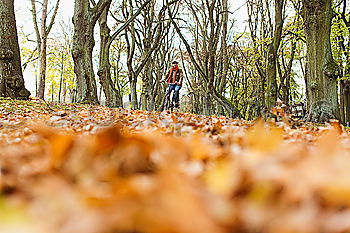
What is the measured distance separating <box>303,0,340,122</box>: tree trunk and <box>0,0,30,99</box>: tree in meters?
9.33

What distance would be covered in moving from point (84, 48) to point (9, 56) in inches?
104

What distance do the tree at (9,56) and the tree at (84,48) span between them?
2030mm

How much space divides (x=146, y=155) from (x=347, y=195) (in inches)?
18.2

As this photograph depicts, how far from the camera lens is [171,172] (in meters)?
0.49

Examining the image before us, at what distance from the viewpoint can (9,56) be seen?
9398mm

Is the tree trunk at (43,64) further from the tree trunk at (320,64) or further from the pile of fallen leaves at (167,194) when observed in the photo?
the pile of fallen leaves at (167,194)

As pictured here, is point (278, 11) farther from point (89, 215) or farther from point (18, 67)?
point (89, 215)

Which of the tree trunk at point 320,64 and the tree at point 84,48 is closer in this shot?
the tree trunk at point 320,64

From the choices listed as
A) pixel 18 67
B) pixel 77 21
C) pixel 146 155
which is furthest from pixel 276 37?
pixel 146 155

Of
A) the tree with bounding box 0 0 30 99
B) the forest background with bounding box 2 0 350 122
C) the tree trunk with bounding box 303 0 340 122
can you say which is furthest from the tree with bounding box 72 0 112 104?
the tree trunk with bounding box 303 0 340 122

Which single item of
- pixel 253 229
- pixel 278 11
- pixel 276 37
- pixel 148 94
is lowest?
pixel 253 229

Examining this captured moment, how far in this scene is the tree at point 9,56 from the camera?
9.41 meters

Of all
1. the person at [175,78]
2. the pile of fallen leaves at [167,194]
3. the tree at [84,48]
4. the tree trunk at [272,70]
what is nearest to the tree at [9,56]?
the tree at [84,48]

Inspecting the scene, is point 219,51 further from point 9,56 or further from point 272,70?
point 9,56
